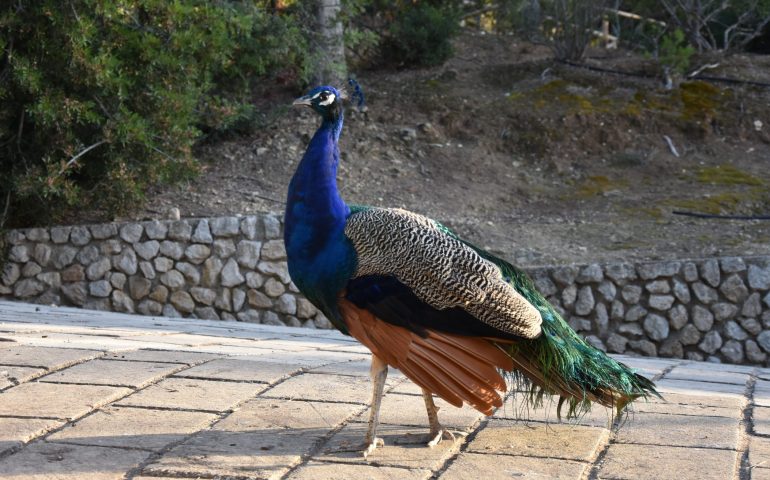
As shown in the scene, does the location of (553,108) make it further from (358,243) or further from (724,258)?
(358,243)

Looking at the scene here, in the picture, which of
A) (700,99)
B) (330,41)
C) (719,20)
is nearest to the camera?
(330,41)

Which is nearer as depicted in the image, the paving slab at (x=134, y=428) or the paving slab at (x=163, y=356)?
the paving slab at (x=134, y=428)

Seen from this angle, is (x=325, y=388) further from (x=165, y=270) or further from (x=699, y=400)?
(x=165, y=270)

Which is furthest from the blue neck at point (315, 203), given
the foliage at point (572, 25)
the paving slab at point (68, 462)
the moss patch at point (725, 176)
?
the foliage at point (572, 25)

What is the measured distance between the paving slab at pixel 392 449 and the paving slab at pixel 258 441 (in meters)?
0.07

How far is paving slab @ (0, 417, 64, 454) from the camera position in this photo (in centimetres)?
322

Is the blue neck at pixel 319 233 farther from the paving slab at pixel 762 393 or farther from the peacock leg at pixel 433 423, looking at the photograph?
the paving slab at pixel 762 393

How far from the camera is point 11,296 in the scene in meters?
Answer: 8.37

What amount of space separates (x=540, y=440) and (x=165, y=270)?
17.4ft

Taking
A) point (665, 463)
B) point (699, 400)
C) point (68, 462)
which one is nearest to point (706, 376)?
point (699, 400)

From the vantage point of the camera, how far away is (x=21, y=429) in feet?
11.0

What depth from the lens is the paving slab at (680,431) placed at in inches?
140

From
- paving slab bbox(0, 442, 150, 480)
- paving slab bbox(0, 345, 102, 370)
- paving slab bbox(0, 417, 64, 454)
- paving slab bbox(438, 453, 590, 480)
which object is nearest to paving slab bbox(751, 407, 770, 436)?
paving slab bbox(438, 453, 590, 480)

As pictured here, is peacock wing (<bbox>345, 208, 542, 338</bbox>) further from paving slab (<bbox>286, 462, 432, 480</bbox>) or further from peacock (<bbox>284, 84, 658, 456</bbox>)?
paving slab (<bbox>286, 462, 432, 480</bbox>)
